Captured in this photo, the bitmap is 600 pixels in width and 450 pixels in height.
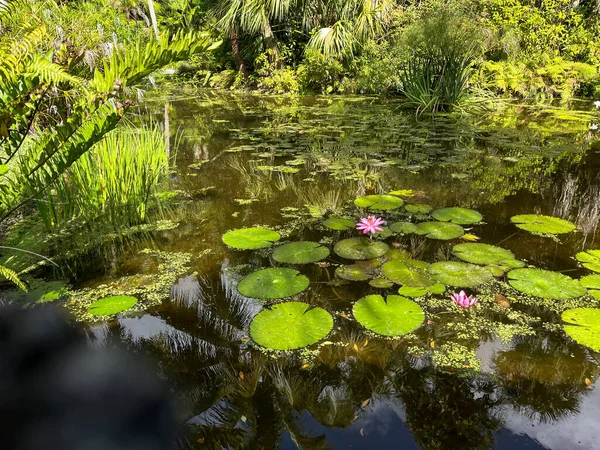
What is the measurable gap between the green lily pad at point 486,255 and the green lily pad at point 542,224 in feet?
1.38

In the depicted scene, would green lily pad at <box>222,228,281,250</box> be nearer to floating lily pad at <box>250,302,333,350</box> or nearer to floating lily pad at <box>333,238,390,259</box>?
floating lily pad at <box>333,238,390,259</box>

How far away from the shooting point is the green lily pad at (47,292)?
184cm

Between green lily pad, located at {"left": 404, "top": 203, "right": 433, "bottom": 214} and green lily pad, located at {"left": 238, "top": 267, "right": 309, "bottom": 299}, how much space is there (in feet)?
3.80

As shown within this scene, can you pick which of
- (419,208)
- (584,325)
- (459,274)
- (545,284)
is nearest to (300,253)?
(459,274)

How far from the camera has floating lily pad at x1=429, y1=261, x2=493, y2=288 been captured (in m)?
1.83

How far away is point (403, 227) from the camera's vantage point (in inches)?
94.3

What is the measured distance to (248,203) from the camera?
9.84 ft

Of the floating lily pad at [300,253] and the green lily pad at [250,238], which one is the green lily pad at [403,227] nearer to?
the floating lily pad at [300,253]

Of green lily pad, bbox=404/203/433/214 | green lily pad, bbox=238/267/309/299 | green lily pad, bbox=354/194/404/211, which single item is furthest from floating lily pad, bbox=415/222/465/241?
green lily pad, bbox=238/267/309/299

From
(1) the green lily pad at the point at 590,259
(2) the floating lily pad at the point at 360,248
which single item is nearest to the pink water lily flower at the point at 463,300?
(2) the floating lily pad at the point at 360,248

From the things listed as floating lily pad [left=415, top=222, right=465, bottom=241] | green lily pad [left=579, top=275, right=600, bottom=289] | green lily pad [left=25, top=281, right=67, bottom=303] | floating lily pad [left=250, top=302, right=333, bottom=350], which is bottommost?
green lily pad [left=25, top=281, right=67, bottom=303]

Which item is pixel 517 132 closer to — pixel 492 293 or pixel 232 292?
pixel 492 293

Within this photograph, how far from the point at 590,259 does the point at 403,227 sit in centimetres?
97

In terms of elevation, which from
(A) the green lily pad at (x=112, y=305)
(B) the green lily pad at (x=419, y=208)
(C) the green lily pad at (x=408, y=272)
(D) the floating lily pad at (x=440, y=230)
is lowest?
(A) the green lily pad at (x=112, y=305)
